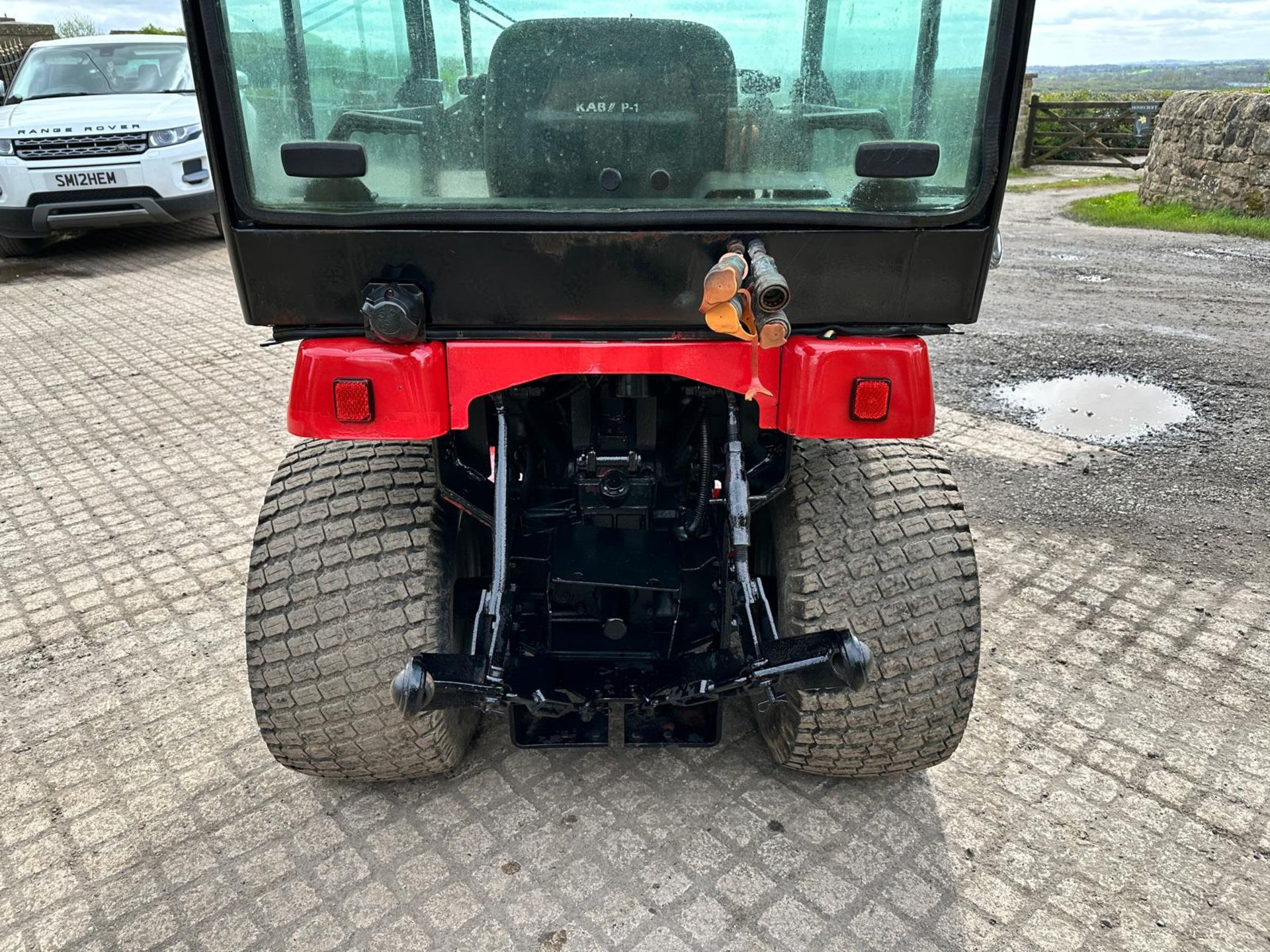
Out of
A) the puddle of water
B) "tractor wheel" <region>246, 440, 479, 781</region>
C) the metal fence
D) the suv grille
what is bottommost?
the puddle of water

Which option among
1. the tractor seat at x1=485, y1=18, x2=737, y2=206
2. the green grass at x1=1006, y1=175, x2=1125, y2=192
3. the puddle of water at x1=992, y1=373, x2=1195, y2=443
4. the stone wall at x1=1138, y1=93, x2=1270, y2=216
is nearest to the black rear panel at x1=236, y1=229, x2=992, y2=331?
the tractor seat at x1=485, y1=18, x2=737, y2=206

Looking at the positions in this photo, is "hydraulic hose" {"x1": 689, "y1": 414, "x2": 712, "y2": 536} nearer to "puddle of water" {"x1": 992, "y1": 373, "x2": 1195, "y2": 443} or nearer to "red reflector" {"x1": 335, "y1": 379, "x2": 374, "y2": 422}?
"red reflector" {"x1": 335, "y1": 379, "x2": 374, "y2": 422}

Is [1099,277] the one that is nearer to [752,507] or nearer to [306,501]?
[752,507]

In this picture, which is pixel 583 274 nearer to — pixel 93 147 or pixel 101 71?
pixel 93 147

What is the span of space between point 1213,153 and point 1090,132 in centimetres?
748

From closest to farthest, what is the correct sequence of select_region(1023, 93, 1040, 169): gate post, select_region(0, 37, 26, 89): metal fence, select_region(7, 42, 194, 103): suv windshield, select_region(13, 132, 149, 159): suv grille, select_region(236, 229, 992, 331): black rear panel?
select_region(236, 229, 992, 331): black rear panel, select_region(13, 132, 149, 159): suv grille, select_region(7, 42, 194, 103): suv windshield, select_region(0, 37, 26, 89): metal fence, select_region(1023, 93, 1040, 169): gate post

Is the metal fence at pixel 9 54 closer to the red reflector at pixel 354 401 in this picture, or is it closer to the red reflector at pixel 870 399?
the red reflector at pixel 354 401

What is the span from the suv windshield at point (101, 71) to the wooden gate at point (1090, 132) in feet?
51.3

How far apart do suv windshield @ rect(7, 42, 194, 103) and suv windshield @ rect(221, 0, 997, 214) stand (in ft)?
31.8

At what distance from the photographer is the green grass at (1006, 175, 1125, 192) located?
15.8 m

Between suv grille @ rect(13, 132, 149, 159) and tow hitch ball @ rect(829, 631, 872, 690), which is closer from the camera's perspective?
tow hitch ball @ rect(829, 631, 872, 690)

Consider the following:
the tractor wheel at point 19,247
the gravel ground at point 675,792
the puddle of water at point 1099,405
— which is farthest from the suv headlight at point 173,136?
the puddle of water at point 1099,405

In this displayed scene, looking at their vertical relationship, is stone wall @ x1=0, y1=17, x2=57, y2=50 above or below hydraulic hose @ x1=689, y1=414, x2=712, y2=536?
above

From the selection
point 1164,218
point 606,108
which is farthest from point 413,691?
point 1164,218
